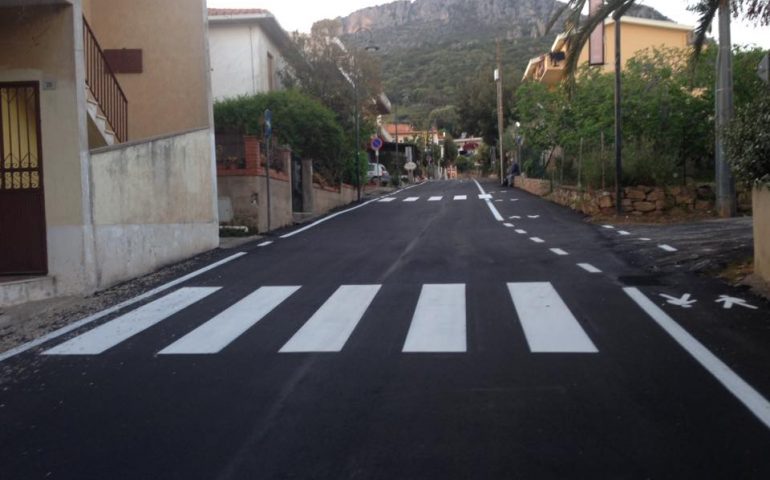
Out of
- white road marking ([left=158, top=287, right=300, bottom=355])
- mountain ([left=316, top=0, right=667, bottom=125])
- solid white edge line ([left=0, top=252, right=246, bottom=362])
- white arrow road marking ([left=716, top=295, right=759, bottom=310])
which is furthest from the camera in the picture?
mountain ([left=316, top=0, right=667, bottom=125])

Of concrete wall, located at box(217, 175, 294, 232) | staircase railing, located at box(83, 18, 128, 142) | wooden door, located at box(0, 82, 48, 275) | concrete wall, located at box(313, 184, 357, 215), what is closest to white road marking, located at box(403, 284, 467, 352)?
wooden door, located at box(0, 82, 48, 275)

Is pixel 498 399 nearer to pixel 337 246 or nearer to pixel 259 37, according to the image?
pixel 337 246

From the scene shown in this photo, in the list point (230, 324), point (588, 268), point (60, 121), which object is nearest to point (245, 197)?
point (60, 121)

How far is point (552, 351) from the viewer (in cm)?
710

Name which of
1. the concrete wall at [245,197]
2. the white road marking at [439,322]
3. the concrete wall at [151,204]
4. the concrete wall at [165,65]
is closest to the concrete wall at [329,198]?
the concrete wall at [245,197]

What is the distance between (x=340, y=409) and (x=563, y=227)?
1448cm

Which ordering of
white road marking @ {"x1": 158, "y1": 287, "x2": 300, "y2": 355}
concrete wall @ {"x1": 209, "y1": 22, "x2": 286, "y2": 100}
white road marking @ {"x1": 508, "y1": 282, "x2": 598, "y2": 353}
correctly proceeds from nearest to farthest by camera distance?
white road marking @ {"x1": 508, "y1": 282, "x2": 598, "y2": 353}
white road marking @ {"x1": 158, "y1": 287, "x2": 300, "y2": 355}
concrete wall @ {"x1": 209, "y1": 22, "x2": 286, "y2": 100}

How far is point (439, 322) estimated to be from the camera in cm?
843

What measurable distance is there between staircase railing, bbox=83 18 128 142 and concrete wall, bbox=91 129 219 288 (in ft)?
4.98

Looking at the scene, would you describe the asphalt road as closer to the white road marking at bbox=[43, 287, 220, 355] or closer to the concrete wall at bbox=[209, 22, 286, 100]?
the white road marking at bbox=[43, 287, 220, 355]

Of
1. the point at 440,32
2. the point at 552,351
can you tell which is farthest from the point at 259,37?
the point at 440,32

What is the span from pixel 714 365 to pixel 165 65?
1370 centimetres

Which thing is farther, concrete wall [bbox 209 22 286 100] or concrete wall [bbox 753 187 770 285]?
concrete wall [bbox 209 22 286 100]

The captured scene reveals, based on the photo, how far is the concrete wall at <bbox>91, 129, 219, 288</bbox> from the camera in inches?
479
